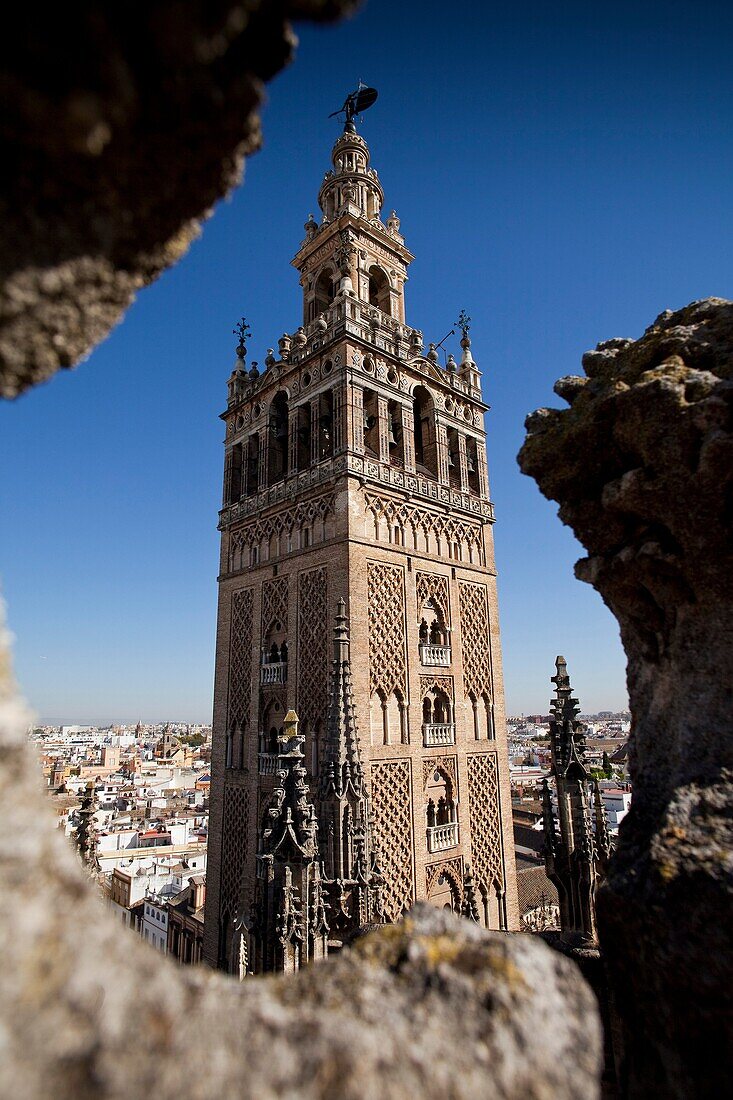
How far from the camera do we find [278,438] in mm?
20906

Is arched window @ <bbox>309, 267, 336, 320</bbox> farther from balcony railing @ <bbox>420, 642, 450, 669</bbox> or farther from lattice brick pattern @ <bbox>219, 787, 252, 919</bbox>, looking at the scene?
lattice brick pattern @ <bbox>219, 787, 252, 919</bbox>

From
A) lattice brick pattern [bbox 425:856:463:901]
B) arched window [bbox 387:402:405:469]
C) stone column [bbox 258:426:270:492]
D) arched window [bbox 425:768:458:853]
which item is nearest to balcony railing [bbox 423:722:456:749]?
arched window [bbox 425:768:458:853]

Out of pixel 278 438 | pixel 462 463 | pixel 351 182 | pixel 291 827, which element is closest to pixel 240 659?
pixel 278 438

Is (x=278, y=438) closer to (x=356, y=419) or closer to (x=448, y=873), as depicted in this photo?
(x=356, y=419)

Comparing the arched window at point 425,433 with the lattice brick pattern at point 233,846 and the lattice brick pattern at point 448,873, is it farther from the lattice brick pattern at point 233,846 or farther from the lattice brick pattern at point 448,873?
the lattice brick pattern at point 233,846

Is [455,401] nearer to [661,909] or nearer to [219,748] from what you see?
[219,748]

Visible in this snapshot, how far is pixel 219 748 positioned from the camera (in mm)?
19500

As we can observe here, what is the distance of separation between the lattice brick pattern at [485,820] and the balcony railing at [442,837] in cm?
85

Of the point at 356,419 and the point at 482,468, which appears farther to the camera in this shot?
the point at 482,468

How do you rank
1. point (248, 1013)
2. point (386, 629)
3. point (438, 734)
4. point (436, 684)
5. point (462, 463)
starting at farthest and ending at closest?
point (462, 463)
point (436, 684)
point (438, 734)
point (386, 629)
point (248, 1013)

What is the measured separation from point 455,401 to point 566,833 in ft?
50.0

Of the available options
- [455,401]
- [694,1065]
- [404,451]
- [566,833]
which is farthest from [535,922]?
[694,1065]

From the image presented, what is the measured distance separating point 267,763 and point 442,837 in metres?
5.03

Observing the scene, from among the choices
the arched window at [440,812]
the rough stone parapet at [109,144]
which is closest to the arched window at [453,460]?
the arched window at [440,812]
